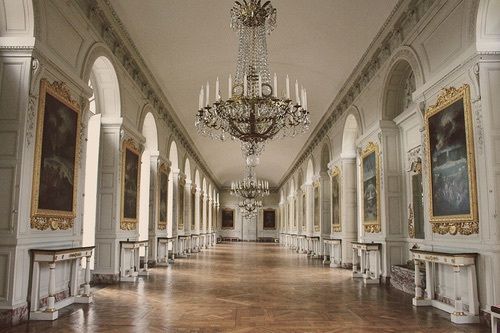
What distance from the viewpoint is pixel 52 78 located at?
6.83m

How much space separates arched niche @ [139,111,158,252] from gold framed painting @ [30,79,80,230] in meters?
6.67

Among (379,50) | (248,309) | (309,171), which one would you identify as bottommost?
(248,309)

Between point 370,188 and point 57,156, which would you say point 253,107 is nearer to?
point 57,156

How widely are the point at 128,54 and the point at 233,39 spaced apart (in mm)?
2611

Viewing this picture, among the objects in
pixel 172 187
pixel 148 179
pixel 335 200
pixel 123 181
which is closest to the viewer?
pixel 123 181

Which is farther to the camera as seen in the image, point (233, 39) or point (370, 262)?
point (370, 262)

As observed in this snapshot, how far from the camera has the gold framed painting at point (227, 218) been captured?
45406 millimetres

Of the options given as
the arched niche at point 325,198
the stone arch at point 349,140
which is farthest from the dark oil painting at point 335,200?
the arched niche at point 325,198

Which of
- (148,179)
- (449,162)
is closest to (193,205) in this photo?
(148,179)

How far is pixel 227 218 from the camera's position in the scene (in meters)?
45.6

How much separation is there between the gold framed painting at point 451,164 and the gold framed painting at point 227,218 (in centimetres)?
3844

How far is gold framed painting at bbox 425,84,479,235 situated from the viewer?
6410 millimetres

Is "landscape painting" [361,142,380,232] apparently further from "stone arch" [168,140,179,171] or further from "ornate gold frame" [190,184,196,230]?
"ornate gold frame" [190,184,196,230]

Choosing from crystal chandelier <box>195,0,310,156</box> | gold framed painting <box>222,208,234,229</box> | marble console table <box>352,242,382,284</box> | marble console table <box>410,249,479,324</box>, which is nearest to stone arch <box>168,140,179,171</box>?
marble console table <box>352,242,382,284</box>
